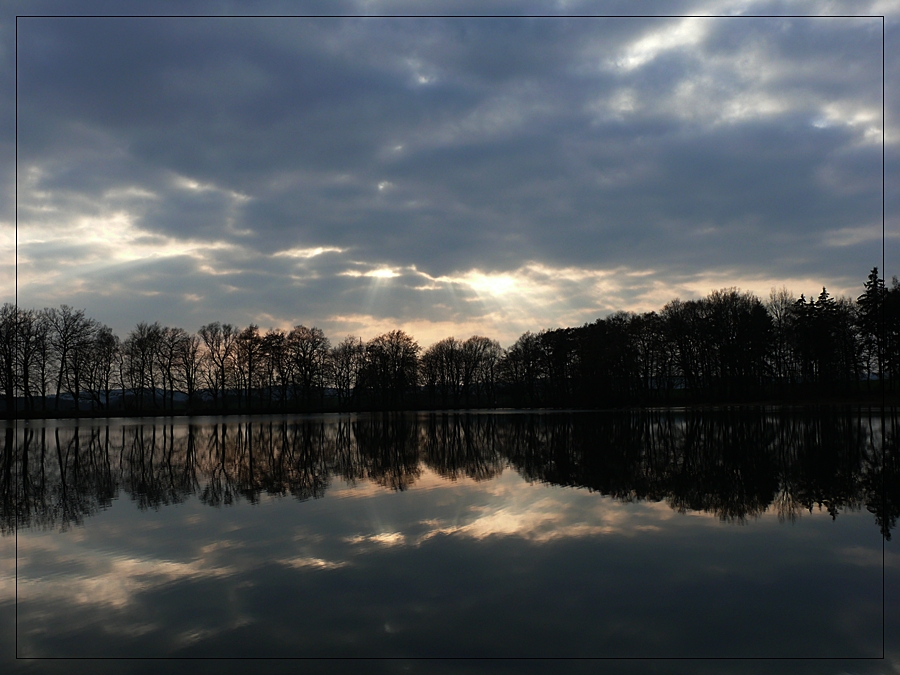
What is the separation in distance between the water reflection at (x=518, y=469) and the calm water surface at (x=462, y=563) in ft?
0.52

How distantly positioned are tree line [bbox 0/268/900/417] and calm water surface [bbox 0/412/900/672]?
74.8 metres

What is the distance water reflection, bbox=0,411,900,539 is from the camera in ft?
45.1

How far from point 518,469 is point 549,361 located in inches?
3661

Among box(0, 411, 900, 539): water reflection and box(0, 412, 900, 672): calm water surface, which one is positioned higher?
box(0, 412, 900, 672): calm water surface

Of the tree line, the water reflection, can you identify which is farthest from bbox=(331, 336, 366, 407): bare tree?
the water reflection

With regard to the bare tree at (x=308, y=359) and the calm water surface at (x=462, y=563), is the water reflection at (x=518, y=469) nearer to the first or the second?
the calm water surface at (x=462, y=563)

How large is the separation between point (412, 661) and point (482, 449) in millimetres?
21656

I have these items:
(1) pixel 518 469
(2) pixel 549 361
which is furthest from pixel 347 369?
(1) pixel 518 469

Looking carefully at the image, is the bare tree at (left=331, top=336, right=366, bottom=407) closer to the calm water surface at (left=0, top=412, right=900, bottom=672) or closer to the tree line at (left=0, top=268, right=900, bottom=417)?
the tree line at (left=0, top=268, right=900, bottom=417)

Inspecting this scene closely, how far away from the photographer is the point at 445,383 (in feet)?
421

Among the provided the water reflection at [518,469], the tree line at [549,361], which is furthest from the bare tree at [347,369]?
the water reflection at [518,469]

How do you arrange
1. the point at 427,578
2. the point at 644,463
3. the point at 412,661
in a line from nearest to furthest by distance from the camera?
the point at 412,661 → the point at 427,578 → the point at 644,463

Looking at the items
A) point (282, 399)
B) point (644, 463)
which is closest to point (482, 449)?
point (644, 463)

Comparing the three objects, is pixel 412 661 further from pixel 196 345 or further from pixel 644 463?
pixel 196 345
